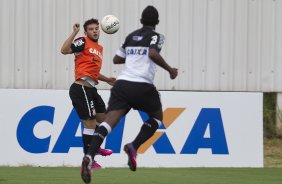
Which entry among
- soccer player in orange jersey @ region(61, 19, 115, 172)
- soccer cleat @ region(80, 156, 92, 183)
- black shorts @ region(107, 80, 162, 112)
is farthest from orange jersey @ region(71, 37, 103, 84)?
soccer cleat @ region(80, 156, 92, 183)

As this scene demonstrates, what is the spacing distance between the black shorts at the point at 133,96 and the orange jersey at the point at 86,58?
273 centimetres

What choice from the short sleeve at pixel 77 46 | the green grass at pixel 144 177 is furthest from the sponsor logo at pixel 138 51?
the short sleeve at pixel 77 46

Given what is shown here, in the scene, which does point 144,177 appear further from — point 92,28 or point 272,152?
point 272,152

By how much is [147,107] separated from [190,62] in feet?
24.1

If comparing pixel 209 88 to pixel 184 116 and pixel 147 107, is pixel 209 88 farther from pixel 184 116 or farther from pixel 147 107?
pixel 147 107

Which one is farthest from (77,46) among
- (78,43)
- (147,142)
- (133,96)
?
(147,142)

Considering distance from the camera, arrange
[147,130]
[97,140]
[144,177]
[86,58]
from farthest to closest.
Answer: [86,58], [144,177], [147,130], [97,140]

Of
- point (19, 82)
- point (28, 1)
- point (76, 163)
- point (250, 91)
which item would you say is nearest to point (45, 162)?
point (76, 163)

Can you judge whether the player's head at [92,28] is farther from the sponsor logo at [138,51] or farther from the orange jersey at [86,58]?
the sponsor logo at [138,51]

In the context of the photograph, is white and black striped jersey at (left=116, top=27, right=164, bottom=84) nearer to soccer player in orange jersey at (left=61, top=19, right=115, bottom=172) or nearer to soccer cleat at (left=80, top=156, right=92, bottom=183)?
soccer cleat at (left=80, top=156, right=92, bottom=183)

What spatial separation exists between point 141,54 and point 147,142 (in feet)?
18.8

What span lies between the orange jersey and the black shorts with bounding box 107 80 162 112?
2733 millimetres

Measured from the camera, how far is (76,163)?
15102mm

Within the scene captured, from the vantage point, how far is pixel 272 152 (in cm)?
1802
